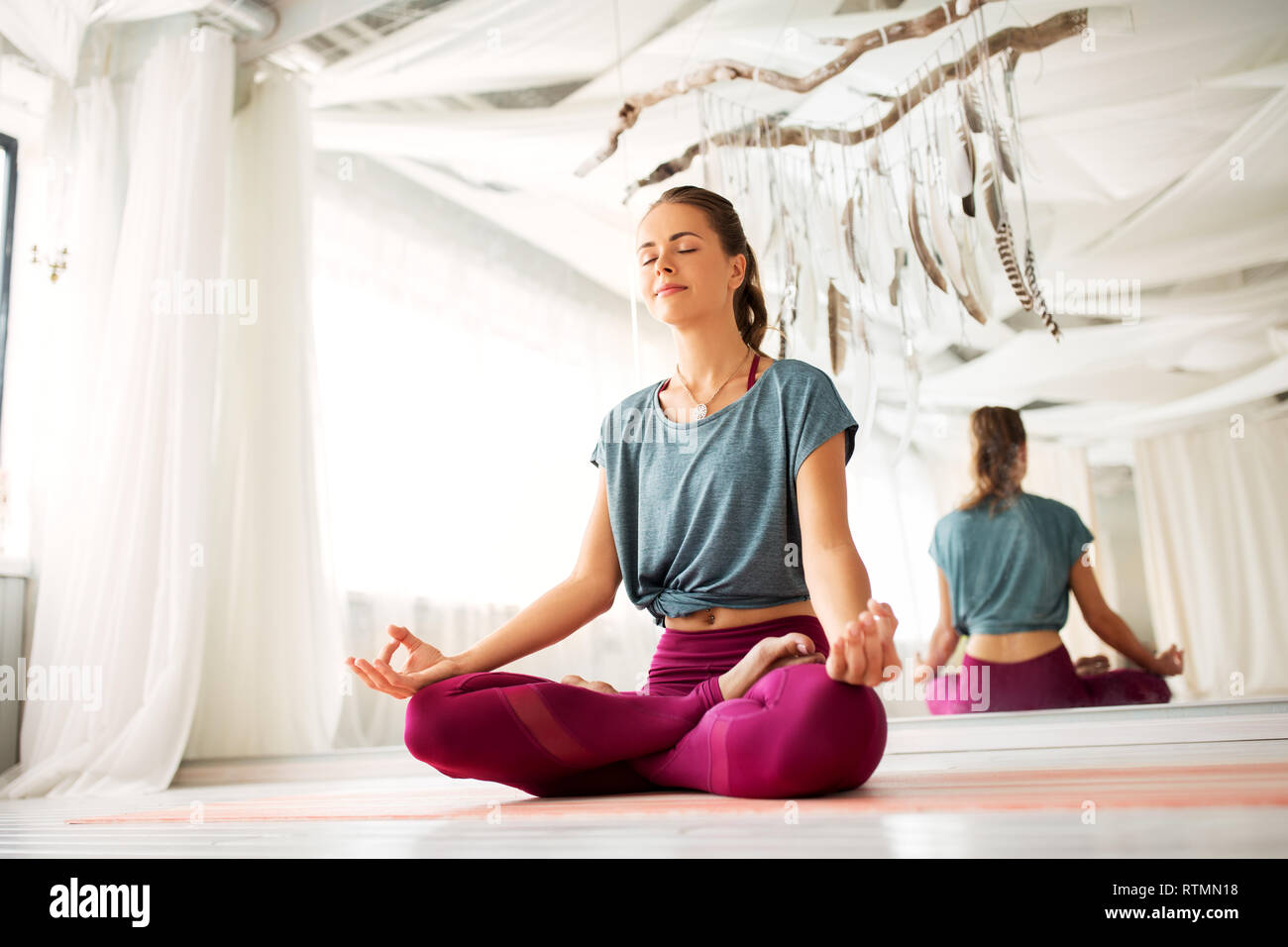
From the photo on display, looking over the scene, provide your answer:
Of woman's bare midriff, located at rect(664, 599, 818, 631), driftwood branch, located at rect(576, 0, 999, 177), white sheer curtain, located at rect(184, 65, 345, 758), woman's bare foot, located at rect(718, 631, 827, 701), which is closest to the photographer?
woman's bare foot, located at rect(718, 631, 827, 701)

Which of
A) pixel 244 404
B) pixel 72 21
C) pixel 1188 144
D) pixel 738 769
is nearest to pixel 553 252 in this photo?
pixel 244 404

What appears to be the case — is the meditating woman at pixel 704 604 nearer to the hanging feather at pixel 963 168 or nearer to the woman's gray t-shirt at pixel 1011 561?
the woman's gray t-shirt at pixel 1011 561

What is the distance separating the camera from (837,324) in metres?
2.55

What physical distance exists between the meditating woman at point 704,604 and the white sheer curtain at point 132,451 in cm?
Result: 156

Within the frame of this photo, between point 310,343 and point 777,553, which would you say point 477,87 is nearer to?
point 310,343

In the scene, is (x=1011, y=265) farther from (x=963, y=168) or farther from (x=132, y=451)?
(x=132, y=451)

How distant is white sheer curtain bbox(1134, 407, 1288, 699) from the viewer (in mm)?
2064

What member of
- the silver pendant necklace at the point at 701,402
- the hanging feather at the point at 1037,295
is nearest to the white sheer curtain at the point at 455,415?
the hanging feather at the point at 1037,295

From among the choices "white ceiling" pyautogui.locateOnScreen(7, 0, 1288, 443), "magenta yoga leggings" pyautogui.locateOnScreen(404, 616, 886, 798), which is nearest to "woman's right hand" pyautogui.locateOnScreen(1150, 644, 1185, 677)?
"white ceiling" pyautogui.locateOnScreen(7, 0, 1288, 443)

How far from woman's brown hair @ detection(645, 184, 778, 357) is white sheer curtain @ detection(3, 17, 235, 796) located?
5.56 feet

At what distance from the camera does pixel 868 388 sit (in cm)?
249

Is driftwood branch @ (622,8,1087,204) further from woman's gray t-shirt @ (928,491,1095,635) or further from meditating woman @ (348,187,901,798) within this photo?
meditating woman @ (348,187,901,798)

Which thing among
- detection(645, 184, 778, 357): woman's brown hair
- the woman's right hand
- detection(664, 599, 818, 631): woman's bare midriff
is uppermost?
detection(645, 184, 778, 357): woman's brown hair
